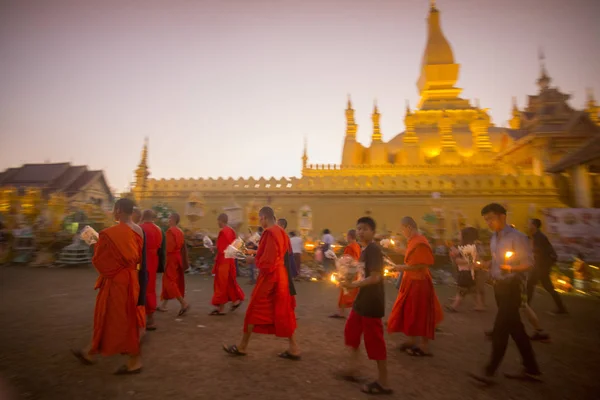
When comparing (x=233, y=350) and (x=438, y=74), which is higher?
(x=438, y=74)

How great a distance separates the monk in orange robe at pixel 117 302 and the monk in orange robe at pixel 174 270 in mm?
2224

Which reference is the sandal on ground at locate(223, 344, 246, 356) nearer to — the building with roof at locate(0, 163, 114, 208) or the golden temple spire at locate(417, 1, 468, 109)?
the golden temple spire at locate(417, 1, 468, 109)

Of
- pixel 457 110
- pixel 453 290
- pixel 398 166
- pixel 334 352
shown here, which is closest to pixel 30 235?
pixel 334 352

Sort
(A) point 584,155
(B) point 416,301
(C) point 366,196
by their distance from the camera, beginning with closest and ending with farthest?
(B) point 416,301
(A) point 584,155
(C) point 366,196

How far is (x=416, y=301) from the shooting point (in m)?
4.18

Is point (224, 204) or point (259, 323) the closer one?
point (259, 323)

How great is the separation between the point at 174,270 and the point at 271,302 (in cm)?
289

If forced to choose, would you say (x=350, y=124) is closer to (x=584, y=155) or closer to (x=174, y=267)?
(x=584, y=155)

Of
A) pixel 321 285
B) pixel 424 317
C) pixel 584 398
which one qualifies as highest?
pixel 424 317

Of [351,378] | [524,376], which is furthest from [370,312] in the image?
[524,376]

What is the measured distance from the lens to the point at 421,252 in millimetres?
4145

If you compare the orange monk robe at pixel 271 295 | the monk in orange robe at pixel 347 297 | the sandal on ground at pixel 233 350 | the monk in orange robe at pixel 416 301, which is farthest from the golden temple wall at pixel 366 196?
the sandal on ground at pixel 233 350

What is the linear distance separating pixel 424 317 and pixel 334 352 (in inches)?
51.7

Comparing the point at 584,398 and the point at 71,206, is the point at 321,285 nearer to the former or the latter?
the point at 584,398
